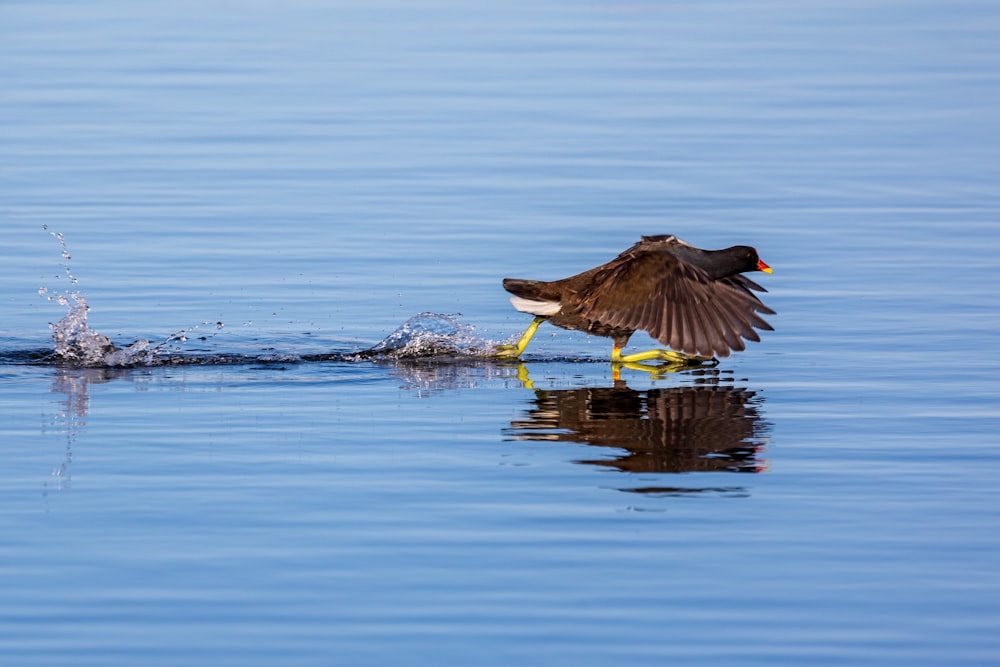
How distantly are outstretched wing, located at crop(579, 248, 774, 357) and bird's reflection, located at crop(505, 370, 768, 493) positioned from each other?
295mm

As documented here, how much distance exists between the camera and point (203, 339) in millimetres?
11805

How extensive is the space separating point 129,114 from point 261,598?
1638cm

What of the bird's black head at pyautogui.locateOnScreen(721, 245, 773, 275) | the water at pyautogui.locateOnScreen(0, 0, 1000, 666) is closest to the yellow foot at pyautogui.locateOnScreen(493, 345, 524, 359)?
the water at pyautogui.locateOnScreen(0, 0, 1000, 666)

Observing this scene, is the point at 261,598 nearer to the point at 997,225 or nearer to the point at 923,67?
the point at 997,225

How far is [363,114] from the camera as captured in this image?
2247 centimetres

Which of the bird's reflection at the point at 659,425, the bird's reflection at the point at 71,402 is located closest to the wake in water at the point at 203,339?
the bird's reflection at the point at 71,402

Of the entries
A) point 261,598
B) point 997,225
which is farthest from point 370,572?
point 997,225

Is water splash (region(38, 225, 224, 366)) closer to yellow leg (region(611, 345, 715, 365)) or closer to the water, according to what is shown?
the water

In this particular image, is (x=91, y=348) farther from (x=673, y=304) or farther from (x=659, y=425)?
(x=659, y=425)

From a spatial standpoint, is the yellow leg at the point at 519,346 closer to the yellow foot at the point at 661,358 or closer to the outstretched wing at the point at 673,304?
the outstretched wing at the point at 673,304

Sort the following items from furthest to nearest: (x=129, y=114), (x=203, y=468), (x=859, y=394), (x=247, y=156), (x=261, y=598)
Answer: (x=129, y=114)
(x=247, y=156)
(x=859, y=394)
(x=203, y=468)
(x=261, y=598)

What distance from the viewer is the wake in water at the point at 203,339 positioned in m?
11.2

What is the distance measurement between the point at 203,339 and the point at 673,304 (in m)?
2.99

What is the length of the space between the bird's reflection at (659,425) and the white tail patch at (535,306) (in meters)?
0.79
